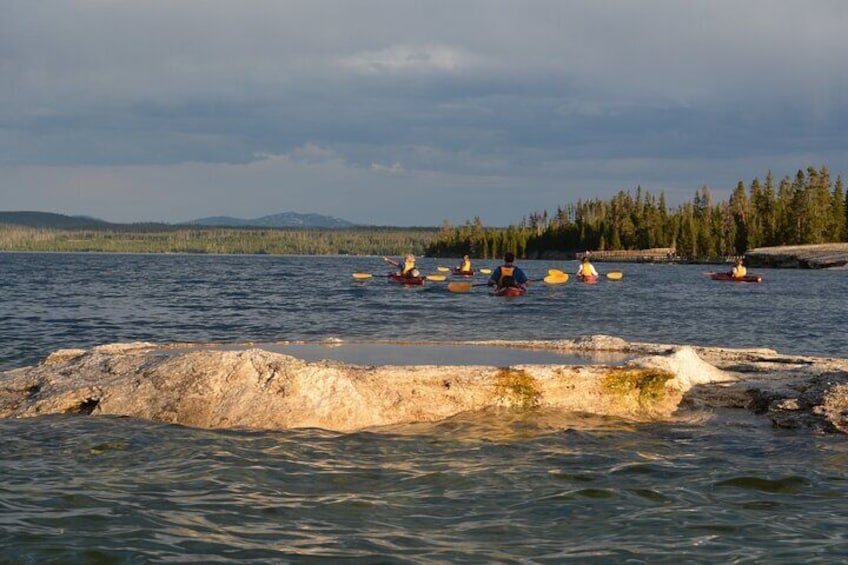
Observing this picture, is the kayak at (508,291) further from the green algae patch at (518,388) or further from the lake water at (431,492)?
the green algae patch at (518,388)

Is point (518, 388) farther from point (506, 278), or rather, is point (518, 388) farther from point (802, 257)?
point (802, 257)

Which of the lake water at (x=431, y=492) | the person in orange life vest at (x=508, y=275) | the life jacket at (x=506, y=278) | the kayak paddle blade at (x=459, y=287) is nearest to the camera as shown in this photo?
the lake water at (x=431, y=492)

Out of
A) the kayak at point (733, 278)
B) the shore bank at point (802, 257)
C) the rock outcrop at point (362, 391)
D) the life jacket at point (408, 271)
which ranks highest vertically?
the shore bank at point (802, 257)

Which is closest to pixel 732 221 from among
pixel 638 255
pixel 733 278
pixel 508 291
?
pixel 638 255

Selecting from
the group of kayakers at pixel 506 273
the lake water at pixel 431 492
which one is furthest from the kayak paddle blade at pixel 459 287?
the lake water at pixel 431 492

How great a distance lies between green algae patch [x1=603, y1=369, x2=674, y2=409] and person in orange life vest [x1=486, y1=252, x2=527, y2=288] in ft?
83.0

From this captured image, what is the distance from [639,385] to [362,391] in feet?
12.6

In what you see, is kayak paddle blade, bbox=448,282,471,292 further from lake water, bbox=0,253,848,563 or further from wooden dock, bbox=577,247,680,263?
wooden dock, bbox=577,247,680,263

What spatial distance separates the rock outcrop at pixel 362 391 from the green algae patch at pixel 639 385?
14 millimetres

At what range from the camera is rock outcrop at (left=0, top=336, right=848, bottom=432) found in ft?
34.5

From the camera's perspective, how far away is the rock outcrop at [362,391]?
10.5m

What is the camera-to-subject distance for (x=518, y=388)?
37.6ft

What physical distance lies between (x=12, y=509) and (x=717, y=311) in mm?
34208

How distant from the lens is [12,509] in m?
7.23
